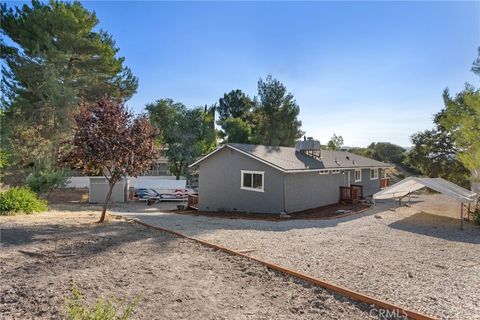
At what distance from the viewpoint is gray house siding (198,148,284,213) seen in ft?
50.1

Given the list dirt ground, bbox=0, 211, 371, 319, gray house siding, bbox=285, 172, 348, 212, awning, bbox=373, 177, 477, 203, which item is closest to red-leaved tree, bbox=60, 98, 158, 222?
dirt ground, bbox=0, 211, 371, 319

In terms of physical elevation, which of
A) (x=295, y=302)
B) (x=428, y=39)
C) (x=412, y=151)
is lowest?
(x=295, y=302)

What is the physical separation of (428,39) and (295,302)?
42.6 ft

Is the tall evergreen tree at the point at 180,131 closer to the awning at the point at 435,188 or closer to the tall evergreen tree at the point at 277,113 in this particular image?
the tall evergreen tree at the point at 277,113

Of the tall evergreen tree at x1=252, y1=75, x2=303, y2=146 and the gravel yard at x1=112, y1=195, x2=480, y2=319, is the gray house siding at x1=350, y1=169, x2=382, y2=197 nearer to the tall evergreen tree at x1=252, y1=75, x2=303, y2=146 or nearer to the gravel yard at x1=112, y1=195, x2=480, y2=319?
the gravel yard at x1=112, y1=195, x2=480, y2=319

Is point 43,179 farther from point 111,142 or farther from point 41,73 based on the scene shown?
point 111,142

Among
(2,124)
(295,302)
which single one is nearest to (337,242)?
(295,302)

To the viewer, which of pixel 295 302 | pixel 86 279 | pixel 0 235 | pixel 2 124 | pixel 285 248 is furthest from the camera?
pixel 2 124

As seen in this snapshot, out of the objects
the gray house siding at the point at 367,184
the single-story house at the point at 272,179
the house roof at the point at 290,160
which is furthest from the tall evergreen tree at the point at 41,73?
the gray house siding at the point at 367,184

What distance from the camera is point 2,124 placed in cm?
2233

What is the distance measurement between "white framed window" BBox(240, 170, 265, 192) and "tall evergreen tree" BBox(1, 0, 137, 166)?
16550mm

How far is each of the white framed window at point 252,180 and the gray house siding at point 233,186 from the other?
8.1 inches

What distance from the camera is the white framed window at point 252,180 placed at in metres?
15.8

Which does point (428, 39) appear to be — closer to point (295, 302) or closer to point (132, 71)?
point (295, 302)
